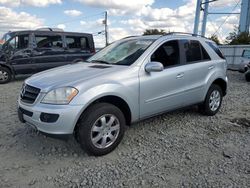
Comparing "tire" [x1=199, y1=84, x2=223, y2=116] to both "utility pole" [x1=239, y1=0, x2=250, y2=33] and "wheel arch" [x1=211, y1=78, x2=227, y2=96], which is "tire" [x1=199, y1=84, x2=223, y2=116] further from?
"utility pole" [x1=239, y1=0, x2=250, y2=33]

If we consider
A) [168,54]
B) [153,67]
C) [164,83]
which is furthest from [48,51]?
[153,67]

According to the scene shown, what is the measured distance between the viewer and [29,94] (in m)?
3.68

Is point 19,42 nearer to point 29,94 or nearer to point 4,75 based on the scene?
point 4,75

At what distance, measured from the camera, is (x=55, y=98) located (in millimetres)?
3381

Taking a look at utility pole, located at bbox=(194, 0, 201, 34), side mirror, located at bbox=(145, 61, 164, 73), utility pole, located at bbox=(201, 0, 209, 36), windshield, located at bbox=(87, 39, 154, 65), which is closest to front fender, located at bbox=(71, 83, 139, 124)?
side mirror, located at bbox=(145, 61, 164, 73)

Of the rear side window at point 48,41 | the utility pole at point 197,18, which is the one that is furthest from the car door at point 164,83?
the utility pole at point 197,18

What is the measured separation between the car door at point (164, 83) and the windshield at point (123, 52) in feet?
0.70

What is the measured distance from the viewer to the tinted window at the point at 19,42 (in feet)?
33.2

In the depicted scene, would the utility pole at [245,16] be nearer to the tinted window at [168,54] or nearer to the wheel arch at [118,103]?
the tinted window at [168,54]

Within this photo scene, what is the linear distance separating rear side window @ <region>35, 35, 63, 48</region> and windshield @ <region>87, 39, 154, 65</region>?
6229mm

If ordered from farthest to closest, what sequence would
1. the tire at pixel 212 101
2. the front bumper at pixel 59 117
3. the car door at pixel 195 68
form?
the tire at pixel 212 101, the car door at pixel 195 68, the front bumper at pixel 59 117

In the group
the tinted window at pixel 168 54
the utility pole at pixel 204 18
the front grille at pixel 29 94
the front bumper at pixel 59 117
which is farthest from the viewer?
the utility pole at pixel 204 18

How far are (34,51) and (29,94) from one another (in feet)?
23.9

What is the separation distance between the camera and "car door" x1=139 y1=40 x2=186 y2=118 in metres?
4.05
